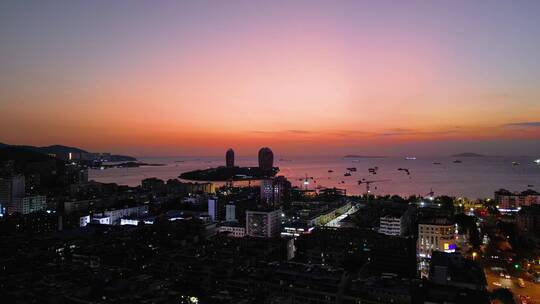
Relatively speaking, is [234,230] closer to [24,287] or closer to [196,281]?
[196,281]

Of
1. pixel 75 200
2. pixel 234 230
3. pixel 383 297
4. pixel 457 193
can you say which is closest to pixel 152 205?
pixel 75 200

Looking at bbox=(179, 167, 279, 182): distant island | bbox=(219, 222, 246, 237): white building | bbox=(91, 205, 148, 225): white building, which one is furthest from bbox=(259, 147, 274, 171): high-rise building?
bbox=(219, 222, 246, 237): white building

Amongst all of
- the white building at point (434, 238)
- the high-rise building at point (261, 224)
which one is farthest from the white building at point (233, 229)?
the white building at point (434, 238)

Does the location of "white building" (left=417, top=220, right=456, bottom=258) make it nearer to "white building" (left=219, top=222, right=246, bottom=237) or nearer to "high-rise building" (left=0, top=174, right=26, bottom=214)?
"white building" (left=219, top=222, right=246, bottom=237)

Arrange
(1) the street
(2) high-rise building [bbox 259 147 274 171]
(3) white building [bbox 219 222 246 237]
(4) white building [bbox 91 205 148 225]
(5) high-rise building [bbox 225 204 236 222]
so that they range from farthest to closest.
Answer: (2) high-rise building [bbox 259 147 274 171]
(5) high-rise building [bbox 225 204 236 222]
(4) white building [bbox 91 205 148 225]
(3) white building [bbox 219 222 246 237]
(1) the street

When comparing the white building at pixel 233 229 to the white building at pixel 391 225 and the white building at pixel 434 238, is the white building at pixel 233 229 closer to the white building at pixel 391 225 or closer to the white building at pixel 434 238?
the white building at pixel 391 225

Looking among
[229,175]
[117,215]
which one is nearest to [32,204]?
[117,215]
